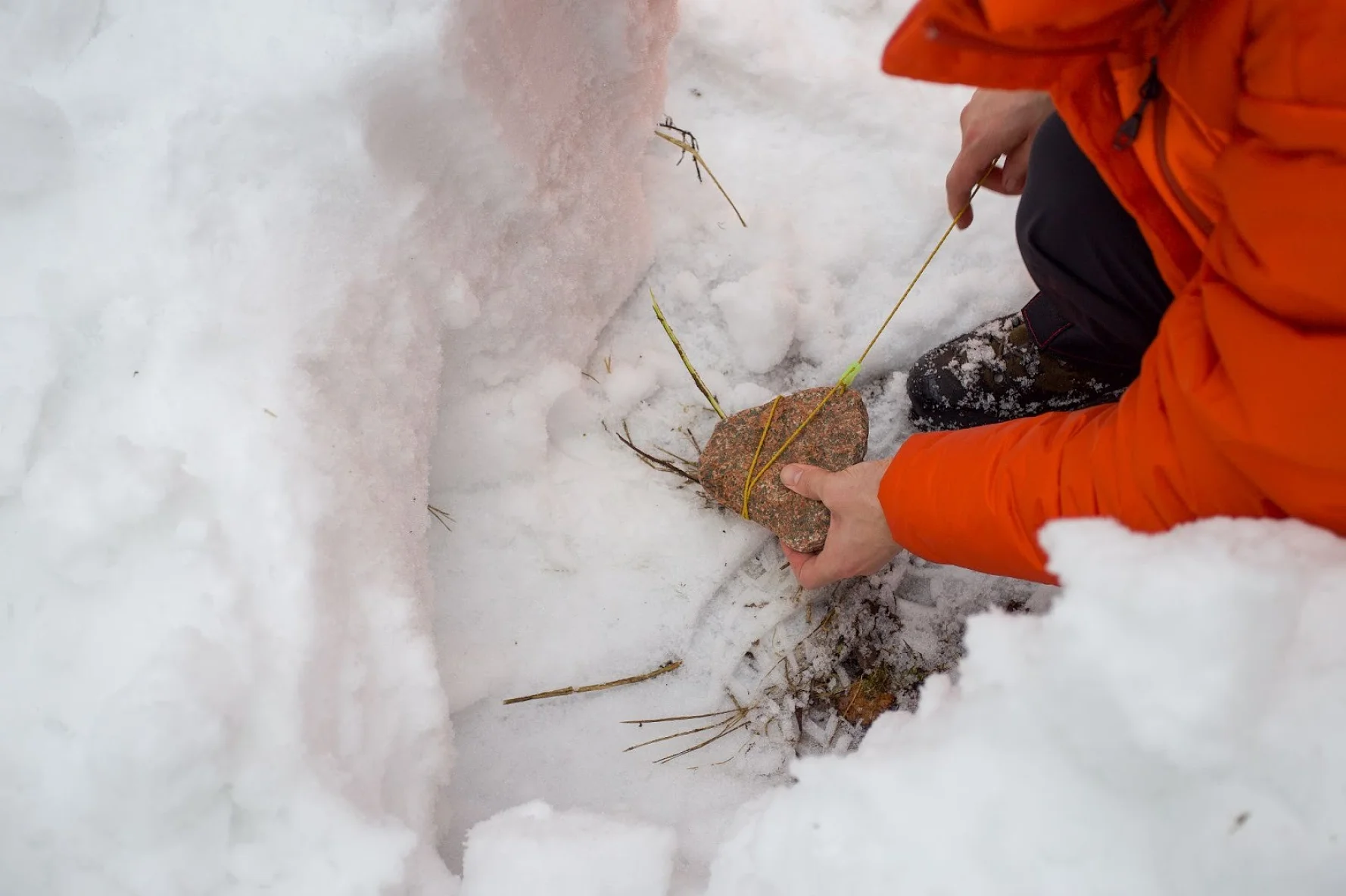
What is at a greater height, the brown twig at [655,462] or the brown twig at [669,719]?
the brown twig at [655,462]

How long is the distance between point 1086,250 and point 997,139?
250 millimetres

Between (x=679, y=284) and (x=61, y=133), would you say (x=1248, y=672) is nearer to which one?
(x=679, y=284)

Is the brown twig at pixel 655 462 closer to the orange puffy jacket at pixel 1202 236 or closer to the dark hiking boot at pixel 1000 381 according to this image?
the dark hiking boot at pixel 1000 381

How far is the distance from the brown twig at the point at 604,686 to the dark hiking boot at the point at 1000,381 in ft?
2.03

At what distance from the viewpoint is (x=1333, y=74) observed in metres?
0.59

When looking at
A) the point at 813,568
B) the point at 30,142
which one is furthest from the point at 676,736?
the point at 30,142

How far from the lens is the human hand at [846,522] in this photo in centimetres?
109

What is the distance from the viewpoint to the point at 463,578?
1.18 m

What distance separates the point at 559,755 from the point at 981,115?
1130 mm

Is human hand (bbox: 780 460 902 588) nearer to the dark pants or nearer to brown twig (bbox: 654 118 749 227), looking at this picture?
the dark pants

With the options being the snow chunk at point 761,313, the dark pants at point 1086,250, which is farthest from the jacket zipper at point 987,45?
the snow chunk at point 761,313

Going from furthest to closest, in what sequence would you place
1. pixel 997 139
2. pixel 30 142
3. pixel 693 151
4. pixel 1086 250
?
pixel 693 151
pixel 997 139
pixel 1086 250
pixel 30 142

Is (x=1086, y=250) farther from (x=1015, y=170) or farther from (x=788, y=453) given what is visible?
(x=788, y=453)

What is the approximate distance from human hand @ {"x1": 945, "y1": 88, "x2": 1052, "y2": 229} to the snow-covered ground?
35 centimetres
